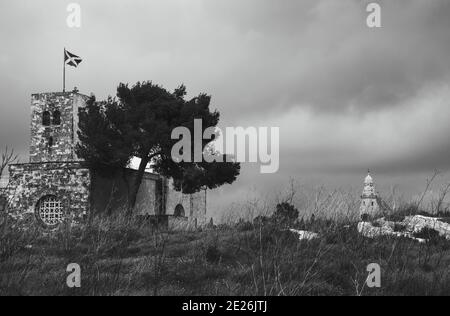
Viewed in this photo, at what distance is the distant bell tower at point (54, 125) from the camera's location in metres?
31.6

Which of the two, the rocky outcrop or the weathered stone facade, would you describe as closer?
the rocky outcrop

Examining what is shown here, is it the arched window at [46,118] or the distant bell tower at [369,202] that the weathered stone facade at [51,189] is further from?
the distant bell tower at [369,202]

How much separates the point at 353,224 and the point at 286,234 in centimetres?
104

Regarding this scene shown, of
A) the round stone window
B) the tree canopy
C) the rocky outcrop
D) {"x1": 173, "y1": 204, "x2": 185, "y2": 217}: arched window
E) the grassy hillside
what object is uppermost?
the tree canopy

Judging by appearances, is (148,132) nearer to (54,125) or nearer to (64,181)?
(64,181)

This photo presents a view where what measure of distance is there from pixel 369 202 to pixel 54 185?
2279 centimetres

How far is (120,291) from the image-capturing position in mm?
4914

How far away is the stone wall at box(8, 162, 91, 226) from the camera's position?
1107 inches

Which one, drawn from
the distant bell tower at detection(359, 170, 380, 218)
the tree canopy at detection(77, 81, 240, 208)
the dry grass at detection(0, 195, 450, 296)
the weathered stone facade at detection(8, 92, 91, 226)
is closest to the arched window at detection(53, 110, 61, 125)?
the weathered stone facade at detection(8, 92, 91, 226)

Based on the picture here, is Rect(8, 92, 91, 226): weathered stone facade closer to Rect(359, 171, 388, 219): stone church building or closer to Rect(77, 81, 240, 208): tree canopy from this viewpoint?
Rect(77, 81, 240, 208): tree canopy

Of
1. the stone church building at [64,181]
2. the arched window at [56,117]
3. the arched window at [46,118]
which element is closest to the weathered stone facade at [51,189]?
the stone church building at [64,181]

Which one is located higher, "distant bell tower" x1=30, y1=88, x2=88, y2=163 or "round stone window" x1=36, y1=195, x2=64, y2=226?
"distant bell tower" x1=30, y1=88, x2=88, y2=163
